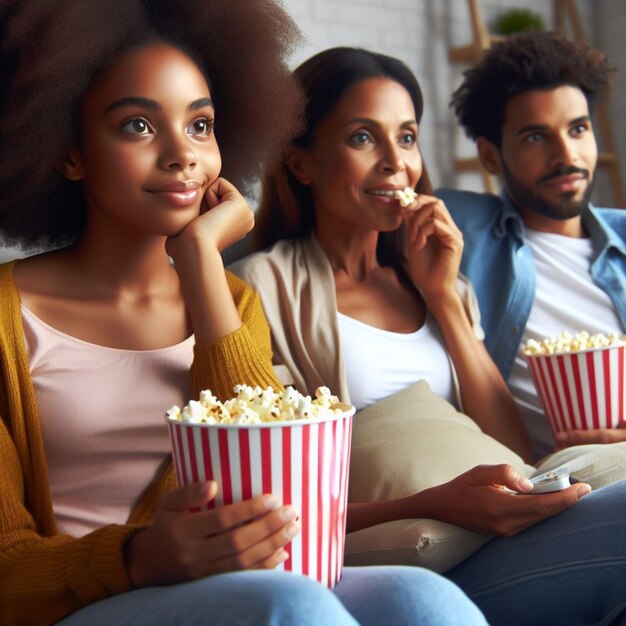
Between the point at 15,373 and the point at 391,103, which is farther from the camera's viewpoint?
the point at 391,103

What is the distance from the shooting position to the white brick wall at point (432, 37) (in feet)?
9.82

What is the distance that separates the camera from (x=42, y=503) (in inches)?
45.4

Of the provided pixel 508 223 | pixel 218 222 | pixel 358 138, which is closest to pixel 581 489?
pixel 218 222

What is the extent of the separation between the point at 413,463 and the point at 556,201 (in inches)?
36.8

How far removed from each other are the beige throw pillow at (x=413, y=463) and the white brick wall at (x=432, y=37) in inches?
63.5

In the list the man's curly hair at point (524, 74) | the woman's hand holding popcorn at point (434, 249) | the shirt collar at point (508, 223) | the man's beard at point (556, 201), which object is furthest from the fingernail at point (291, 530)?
the man's curly hair at point (524, 74)

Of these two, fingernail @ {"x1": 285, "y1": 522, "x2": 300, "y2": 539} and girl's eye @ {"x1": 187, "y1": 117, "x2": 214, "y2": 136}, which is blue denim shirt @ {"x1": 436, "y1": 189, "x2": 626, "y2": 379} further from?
fingernail @ {"x1": 285, "y1": 522, "x2": 300, "y2": 539}

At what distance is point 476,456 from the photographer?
1.47 meters

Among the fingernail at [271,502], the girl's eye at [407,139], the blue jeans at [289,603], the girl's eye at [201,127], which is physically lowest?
the blue jeans at [289,603]

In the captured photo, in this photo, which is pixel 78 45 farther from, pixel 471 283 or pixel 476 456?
pixel 471 283

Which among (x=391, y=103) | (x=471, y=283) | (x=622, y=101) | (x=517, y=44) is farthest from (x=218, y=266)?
(x=622, y=101)

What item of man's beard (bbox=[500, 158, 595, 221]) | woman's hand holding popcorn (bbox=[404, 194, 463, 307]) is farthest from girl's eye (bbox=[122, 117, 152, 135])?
man's beard (bbox=[500, 158, 595, 221])

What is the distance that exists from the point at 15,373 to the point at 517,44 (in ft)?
5.20

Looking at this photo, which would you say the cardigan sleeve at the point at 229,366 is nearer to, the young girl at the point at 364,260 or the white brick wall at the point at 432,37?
the young girl at the point at 364,260
